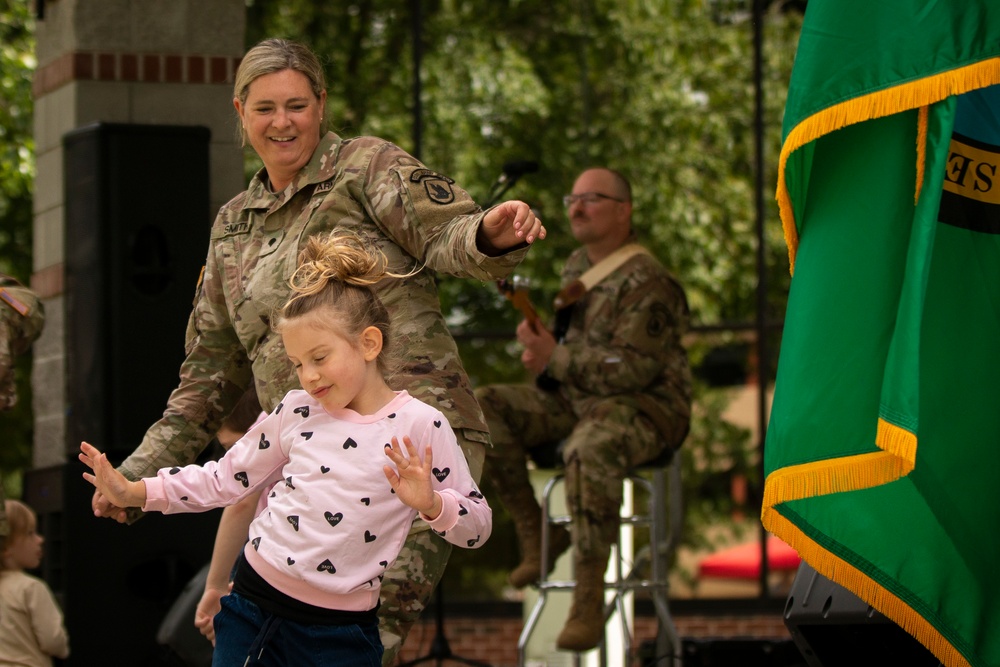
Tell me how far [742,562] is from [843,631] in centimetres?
504

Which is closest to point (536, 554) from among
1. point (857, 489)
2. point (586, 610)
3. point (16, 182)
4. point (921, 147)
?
point (586, 610)

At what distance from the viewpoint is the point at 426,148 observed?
895 centimetres

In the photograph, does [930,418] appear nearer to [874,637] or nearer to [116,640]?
[874,637]

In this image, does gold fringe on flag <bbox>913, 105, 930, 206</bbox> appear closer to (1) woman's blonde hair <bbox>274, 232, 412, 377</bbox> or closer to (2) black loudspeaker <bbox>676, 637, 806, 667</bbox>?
(1) woman's blonde hair <bbox>274, 232, 412, 377</bbox>

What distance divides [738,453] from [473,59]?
274 centimetres

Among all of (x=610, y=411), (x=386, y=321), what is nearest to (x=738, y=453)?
(x=610, y=411)

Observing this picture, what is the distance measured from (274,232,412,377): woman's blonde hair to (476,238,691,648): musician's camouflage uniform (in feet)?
8.27

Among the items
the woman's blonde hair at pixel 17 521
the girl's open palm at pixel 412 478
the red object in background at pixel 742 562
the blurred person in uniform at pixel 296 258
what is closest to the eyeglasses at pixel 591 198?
the woman's blonde hair at pixel 17 521

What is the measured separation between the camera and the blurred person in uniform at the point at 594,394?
5676 millimetres

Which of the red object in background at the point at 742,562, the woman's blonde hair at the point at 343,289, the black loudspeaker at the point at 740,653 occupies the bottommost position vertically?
the red object in background at the point at 742,562

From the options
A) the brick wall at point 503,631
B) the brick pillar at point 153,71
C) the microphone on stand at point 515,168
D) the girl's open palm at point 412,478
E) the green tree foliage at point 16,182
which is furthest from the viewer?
the green tree foliage at point 16,182

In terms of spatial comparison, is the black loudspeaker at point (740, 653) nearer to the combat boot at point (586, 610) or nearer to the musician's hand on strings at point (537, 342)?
the combat boot at point (586, 610)

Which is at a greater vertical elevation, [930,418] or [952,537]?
[930,418]

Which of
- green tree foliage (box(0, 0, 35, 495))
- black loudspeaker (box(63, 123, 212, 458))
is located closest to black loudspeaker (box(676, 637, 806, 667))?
black loudspeaker (box(63, 123, 212, 458))
